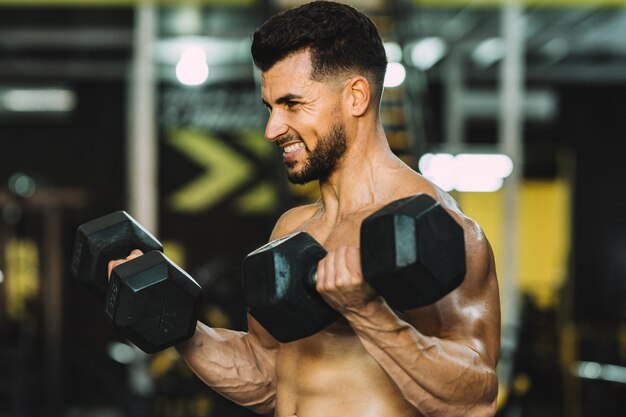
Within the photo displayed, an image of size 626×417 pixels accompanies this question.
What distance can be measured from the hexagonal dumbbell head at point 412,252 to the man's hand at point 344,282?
0.8 inches

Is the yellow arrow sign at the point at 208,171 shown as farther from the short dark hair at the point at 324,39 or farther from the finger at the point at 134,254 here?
the short dark hair at the point at 324,39

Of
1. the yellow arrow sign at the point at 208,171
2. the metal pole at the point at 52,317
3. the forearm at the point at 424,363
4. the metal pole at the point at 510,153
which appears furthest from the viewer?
the yellow arrow sign at the point at 208,171

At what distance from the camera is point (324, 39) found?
149 cm

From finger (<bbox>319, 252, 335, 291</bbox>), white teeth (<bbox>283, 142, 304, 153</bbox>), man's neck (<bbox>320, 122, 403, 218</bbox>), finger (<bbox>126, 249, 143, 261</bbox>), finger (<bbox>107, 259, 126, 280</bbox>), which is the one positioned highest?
white teeth (<bbox>283, 142, 304, 153</bbox>)

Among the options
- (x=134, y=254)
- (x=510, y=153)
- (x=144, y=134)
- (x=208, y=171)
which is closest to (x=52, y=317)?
(x=208, y=171)

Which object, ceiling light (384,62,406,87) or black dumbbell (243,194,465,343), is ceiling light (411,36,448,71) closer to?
ceiling light (384,62,406,87)

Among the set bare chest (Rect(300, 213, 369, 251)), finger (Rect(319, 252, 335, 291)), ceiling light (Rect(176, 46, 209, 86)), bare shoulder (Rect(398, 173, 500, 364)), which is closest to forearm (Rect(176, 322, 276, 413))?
bare chest (Rect(300, 213, 369, 251))

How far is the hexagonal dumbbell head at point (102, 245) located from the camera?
67.1 inches

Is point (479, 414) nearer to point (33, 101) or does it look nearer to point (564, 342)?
point (564, 342)

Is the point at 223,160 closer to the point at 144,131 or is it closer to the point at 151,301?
the point at 144,131

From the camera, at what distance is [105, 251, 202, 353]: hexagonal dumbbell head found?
1547 mm

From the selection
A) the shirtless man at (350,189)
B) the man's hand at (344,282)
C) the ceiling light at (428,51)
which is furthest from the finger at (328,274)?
the ceiling light at (428,51)

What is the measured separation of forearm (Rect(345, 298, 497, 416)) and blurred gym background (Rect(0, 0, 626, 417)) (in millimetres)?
4104

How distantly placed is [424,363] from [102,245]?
66 cm
